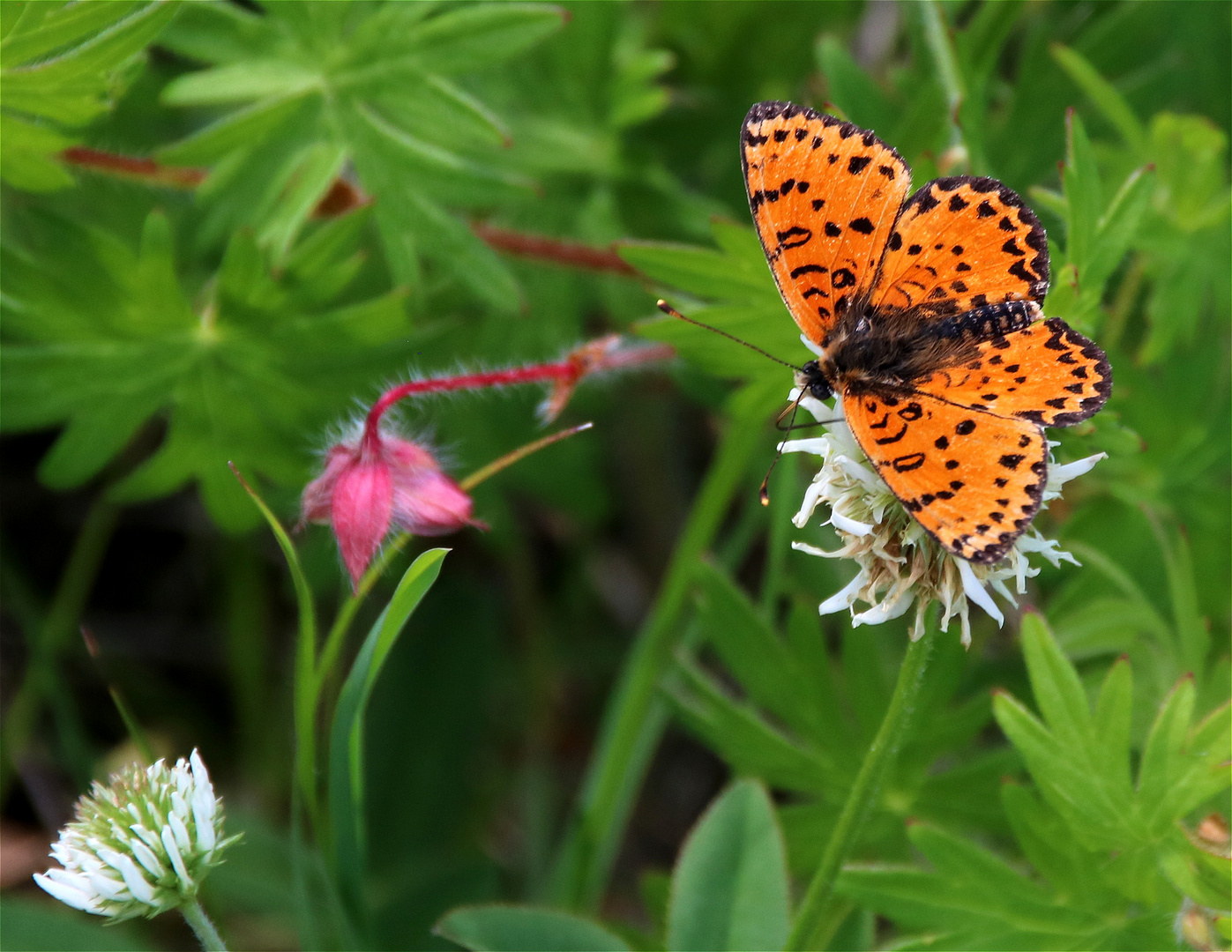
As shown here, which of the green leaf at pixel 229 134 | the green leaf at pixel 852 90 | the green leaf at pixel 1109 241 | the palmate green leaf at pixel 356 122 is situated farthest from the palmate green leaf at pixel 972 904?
the green leaf at pixel 229 134

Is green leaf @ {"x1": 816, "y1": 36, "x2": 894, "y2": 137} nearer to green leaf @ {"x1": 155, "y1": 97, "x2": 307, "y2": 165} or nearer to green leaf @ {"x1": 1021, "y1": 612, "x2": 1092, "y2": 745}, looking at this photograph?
green leaf @ {"x1": 155, "y1": 97, "x2": 307, "y2": 165}

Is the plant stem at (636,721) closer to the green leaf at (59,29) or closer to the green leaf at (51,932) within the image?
the green leaf at (51,932)

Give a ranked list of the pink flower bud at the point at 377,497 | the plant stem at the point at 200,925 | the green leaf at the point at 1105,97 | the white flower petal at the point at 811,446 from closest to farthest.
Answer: the plant stem at the point at 200,925 → the white flower petal at the point at 811,446 → the pink flower bud at the point at 377,497 → the green leaf at the point at 1105,97

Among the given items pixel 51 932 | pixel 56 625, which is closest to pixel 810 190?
pixel 51 932

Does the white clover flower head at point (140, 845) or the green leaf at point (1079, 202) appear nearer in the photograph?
the white clover flower head at point (140, 845)

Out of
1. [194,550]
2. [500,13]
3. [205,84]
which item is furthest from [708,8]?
[194,550]

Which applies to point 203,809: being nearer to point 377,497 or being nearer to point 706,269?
point 377,497

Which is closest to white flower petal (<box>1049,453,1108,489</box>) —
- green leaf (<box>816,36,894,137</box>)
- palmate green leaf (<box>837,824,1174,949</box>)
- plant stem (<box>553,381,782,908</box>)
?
palmate green leaf (<box>837,824,1174,949</box>)

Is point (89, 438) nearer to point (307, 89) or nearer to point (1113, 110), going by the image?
point (307, 89)
